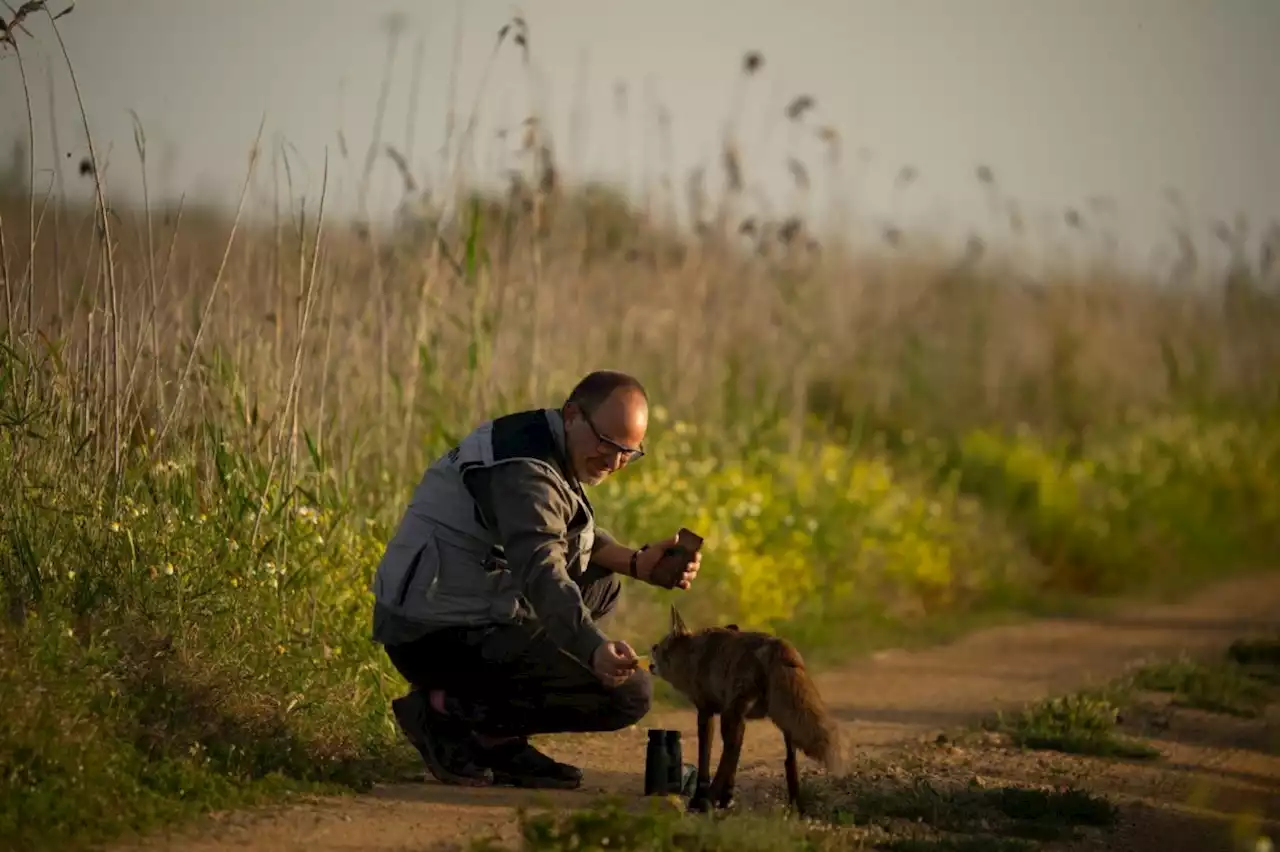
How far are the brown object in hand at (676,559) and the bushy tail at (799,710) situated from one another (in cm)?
48

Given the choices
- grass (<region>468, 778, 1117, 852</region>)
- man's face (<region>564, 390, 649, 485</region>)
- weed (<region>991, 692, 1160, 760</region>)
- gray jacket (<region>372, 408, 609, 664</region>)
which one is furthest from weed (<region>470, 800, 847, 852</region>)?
weed (<region>991, 692, 1160, 760</region>)

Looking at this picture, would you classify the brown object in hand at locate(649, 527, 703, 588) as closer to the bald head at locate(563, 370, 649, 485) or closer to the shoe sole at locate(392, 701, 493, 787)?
the bald head at locate(563, 370, 649, 485)

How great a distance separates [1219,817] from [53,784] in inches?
159

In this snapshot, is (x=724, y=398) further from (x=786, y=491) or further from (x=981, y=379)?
(x=981, y=379)

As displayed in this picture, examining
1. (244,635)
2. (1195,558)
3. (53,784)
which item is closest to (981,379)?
(1195,558)

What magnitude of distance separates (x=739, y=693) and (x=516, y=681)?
81 cm

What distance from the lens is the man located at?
5398 mm

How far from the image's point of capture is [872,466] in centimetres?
1187

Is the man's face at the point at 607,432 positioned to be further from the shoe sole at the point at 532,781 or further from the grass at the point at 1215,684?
the grass at the point at 1215,684

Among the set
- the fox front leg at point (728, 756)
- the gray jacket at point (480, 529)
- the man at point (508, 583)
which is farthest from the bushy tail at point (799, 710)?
the gray jacket at point (480, 529)

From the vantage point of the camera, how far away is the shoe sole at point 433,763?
577cm

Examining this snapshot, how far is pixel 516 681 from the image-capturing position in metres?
5.70

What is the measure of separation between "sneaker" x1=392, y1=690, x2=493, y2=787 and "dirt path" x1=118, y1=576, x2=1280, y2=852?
0.06 metres

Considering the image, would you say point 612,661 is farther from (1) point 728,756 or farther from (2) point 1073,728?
(2) point 1073,728
